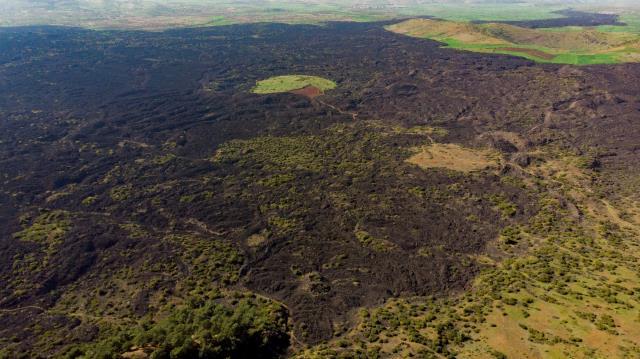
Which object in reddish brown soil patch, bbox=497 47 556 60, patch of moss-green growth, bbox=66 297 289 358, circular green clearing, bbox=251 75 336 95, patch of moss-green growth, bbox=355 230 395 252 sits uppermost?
reddish brown soil patch, bbox=497 47 556 60

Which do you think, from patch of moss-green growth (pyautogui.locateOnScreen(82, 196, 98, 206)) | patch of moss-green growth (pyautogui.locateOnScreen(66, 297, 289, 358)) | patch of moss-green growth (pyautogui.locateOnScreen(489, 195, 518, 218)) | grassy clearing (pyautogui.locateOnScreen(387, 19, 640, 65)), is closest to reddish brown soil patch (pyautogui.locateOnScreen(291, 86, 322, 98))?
patch of moss-green growth (pyautogui.locateOnScreen(489, 195, 518, 218))

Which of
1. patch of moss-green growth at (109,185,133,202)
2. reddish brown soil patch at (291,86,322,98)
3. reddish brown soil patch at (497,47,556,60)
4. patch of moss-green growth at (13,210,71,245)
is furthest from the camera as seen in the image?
reddish brown soil patch at (497,47,556,60)

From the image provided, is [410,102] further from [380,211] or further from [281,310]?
[281,310]

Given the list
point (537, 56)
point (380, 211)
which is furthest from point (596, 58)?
point (380, 211)

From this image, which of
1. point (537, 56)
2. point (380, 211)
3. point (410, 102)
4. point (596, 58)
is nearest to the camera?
point (380, 211)

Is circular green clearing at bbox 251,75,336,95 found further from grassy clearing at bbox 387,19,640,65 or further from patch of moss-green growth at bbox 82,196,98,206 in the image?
grassy clearing at bbox 387,19,640,65

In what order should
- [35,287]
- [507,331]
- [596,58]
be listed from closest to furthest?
[507,331], [35,287], [596,58]

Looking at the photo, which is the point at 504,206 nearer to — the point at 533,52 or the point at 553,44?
the point at 533,52
